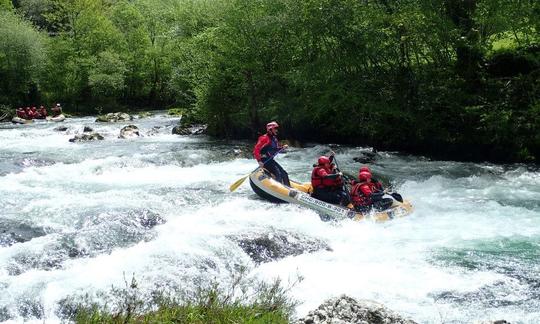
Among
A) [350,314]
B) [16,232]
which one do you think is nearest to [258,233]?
[16,232]

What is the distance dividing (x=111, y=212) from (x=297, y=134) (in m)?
11.7

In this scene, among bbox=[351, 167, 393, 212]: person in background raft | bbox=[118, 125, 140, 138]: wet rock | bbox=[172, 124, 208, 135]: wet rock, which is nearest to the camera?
bbox=[351, 167, 393, 212]: person in background raft

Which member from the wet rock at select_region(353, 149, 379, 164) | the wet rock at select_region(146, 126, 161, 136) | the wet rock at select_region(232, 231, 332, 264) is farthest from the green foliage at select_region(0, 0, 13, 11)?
the wet rock at select_region(232, 231, 332, 264)

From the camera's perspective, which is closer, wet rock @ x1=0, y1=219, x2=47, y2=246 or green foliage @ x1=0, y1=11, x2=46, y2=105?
wet rock @ x1=0, y1=219, x2=47, y2=246

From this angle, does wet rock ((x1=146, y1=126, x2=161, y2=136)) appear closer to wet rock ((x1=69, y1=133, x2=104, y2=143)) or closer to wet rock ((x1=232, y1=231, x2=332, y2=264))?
wet rock ((x1=69, y1=133, x2=104, y2=143))

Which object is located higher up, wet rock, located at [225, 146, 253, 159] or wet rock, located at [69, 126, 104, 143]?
wet rock, located at [225, 146, 253, 159]

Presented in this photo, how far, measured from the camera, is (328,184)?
1062 centimetres

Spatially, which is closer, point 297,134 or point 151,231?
point 151,231

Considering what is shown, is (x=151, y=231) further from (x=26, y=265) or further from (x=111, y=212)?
(x=26, y=265)

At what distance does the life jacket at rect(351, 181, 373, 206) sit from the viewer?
10320 mm

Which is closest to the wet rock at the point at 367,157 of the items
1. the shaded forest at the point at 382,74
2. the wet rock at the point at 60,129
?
the shaded forest at the point at 382,74

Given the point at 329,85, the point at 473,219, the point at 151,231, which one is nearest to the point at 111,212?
the point at 151,231

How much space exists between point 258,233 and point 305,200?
2.12m

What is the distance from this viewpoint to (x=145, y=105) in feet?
137
